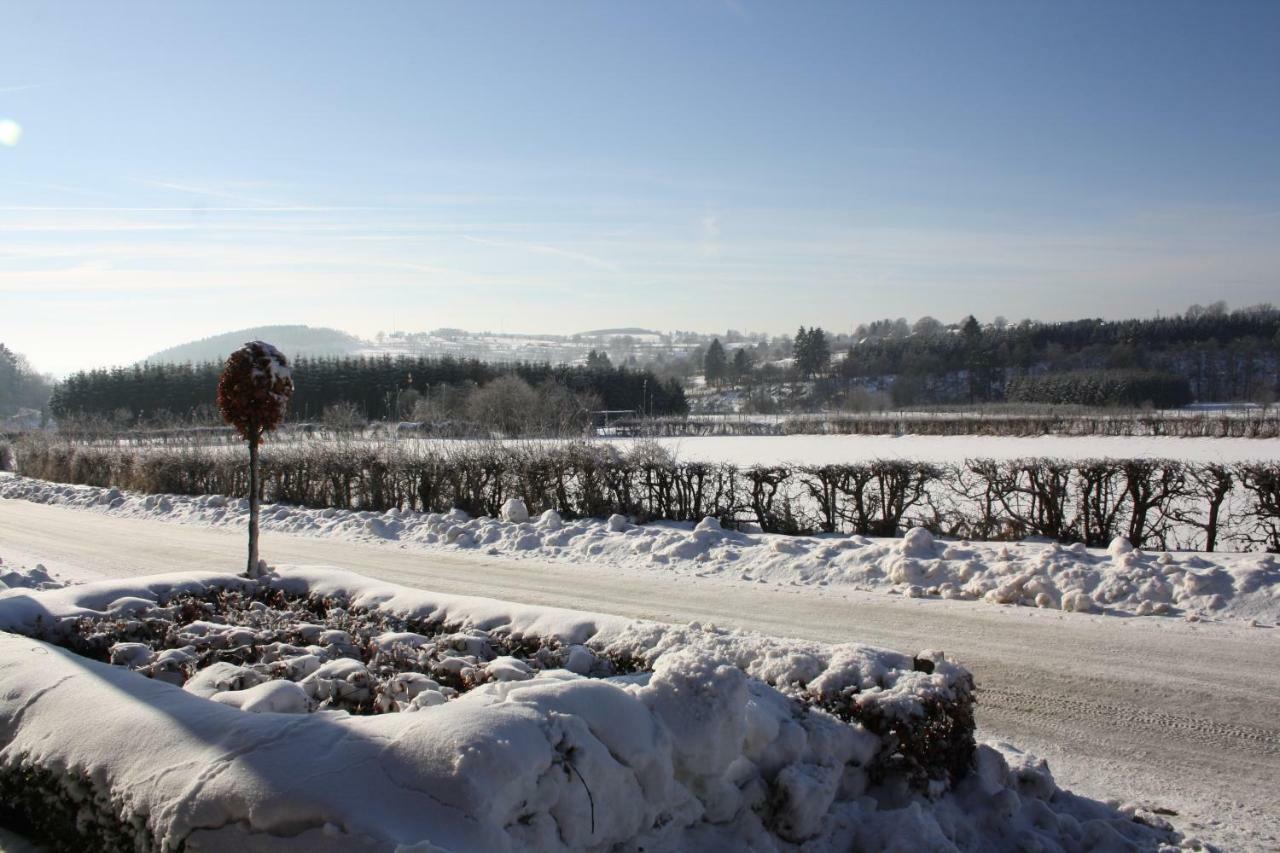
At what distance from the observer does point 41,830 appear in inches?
161

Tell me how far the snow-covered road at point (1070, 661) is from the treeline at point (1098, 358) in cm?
7676

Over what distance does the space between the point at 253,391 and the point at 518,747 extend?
7370 millimetres

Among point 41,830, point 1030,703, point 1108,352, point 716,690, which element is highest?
point 1108,352

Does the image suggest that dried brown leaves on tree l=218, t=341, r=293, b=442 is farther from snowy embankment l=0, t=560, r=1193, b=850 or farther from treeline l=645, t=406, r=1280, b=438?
treeline l=645, t=406, r=1280, b=438

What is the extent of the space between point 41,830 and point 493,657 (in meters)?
2.70

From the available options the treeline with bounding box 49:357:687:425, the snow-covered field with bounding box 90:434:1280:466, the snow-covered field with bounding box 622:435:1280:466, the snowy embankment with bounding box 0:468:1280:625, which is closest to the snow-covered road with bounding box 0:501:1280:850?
the snowy embankment with bounding box 0:468:1280:625

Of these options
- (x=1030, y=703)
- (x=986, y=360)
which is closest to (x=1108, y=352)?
(x=986, y=360)

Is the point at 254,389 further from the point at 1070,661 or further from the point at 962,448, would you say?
the point at 962,448

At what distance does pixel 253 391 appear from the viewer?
9.59m

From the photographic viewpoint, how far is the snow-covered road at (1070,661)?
573 centimetres

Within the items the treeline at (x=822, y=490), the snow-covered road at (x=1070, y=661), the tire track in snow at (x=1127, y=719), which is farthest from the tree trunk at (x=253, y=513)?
the treeline at (x=822, y=490)

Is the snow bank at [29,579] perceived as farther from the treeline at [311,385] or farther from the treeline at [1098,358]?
the treeline at [1098,358]

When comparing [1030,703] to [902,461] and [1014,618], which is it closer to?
[1014,618]

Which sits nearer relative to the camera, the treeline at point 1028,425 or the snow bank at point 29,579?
the snow bank at point 29,579
